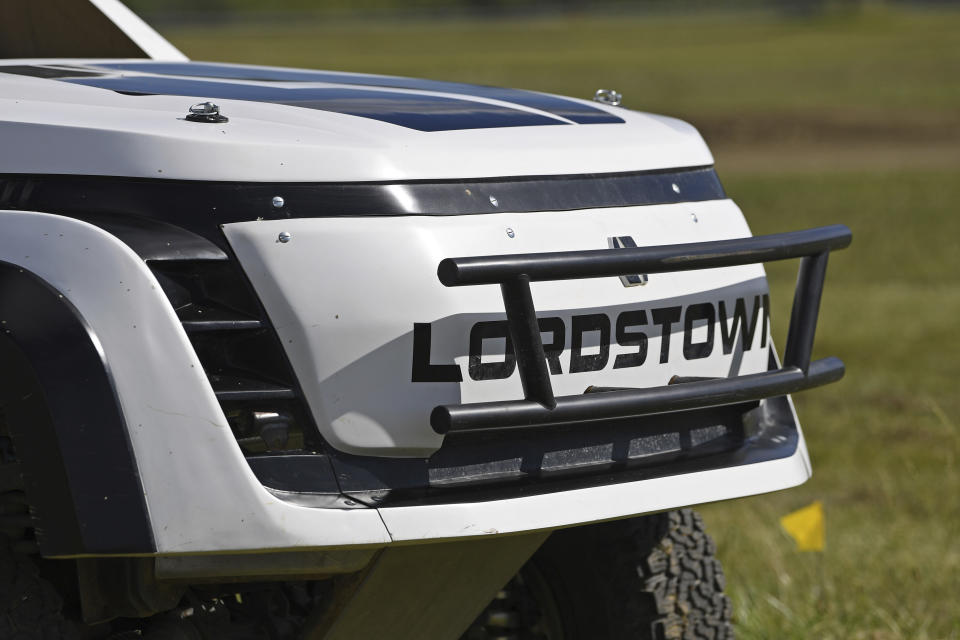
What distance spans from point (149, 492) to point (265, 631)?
596 mm

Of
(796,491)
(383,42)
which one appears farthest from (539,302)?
(383,42)

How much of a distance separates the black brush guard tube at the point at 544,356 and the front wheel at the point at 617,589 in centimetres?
52

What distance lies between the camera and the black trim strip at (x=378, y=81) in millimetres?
2887

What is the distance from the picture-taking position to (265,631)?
8.64 ft

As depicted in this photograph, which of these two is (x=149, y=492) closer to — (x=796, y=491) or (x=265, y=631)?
(x=265, y=631)

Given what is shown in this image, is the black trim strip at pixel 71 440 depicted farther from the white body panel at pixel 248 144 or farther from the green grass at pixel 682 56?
the green grass at pixel 682 56

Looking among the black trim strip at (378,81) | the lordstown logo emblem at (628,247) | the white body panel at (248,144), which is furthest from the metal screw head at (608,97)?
the lordstown logo emblem at (628,247)

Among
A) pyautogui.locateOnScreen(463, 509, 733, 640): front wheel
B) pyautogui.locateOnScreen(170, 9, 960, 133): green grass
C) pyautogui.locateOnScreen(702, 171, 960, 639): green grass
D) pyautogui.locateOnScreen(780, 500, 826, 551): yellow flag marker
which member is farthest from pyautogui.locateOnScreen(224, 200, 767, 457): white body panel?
pyautogui.locateOnScreen(170, 9, 960, 133): green grass

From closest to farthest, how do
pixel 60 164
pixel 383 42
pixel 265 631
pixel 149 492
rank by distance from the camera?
pixel 149 492 → pixel 60 164 → pixel 265 631 → pixel 383 42

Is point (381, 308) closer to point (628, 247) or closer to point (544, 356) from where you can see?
point (544, 356)

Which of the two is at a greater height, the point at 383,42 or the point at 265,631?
the point at 265,631

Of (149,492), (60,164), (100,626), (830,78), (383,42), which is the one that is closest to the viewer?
(149,492)

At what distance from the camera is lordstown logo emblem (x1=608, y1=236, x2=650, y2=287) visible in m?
2.51

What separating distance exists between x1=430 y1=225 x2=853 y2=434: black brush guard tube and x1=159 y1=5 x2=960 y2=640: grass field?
1485 mm
